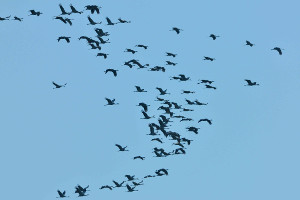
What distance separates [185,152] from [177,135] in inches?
107

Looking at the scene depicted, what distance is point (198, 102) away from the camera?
193 meters

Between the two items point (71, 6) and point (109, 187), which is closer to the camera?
point (71, 6)

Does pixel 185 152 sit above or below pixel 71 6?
below

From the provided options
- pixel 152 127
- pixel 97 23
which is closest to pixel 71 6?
pixel 97 23

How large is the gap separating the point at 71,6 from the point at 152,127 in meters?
18.7

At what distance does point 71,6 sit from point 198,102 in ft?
73.0

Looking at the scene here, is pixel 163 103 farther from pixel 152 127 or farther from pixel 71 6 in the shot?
pixel 71 6

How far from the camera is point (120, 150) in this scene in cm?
19312

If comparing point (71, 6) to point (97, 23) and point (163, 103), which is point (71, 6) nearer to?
point (97, 23)

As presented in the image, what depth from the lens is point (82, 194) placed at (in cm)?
19312

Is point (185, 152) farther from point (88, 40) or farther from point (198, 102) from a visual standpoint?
point (88, 40)

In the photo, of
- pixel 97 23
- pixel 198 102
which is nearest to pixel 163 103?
pixel 198 102

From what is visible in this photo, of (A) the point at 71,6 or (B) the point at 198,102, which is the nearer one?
(A) the point at 71,6

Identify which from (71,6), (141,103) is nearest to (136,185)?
(141,103)
